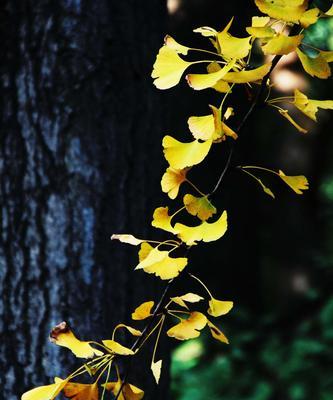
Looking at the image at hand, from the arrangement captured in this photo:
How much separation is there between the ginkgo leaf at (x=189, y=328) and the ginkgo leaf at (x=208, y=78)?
0.21m

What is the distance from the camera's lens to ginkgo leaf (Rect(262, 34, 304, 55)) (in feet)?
1.65

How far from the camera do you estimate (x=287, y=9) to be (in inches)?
→ 19.8

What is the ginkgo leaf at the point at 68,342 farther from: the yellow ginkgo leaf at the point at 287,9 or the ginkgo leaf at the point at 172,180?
the yellow ginkgo leaf at the point at 287,9

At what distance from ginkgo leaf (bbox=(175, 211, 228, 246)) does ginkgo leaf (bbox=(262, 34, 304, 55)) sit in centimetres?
14

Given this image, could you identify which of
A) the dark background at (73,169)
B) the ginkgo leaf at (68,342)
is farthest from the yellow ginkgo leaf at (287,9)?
the dark background at (73,169)

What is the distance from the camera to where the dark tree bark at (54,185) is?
1165 mm

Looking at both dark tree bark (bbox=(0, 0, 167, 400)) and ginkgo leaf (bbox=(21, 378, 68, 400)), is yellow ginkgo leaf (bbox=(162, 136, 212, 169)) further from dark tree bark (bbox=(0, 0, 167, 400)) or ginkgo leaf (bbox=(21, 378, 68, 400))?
dark tree bark (bbox=(0, 0, 167, 400))

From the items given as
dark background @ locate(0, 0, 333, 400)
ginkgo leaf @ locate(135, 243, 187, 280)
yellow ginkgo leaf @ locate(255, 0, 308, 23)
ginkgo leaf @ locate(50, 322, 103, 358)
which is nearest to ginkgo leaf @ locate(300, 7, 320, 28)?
yellow ginkgo leaf @ locate(255, 0, 308, 23)

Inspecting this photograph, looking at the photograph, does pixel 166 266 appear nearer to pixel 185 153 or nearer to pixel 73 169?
pixel 185 153

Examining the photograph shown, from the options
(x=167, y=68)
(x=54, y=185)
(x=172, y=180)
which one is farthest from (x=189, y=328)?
(x=54, y=185)

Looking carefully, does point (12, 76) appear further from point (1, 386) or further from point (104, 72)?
point (1, 386)

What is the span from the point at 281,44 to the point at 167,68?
0.11 meters

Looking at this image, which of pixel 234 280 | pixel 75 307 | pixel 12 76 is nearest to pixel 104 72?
pixel 12 76

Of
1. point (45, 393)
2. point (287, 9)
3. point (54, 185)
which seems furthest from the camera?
point (54, 185)
